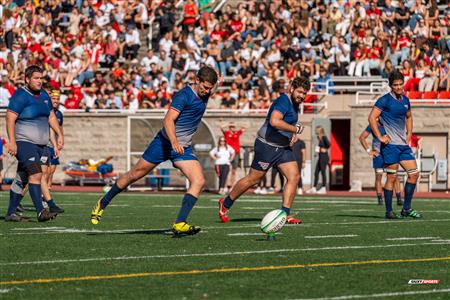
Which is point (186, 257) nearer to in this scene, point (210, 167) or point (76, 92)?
point (210, 167)

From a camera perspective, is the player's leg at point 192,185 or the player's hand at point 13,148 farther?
the player's hand at point 13,148

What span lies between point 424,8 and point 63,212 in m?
17.6

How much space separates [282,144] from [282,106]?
2.00ft

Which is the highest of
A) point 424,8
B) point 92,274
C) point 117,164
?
point 424,8

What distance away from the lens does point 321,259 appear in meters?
11.5

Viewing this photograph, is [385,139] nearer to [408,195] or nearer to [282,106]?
[408,195]

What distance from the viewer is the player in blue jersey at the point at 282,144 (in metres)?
16.0

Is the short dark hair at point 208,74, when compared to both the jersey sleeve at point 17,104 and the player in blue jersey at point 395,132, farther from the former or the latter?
the player in blue jersey at point 395,132

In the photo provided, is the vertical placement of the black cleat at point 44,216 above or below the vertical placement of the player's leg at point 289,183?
below

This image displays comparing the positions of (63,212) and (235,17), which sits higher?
(235,17)

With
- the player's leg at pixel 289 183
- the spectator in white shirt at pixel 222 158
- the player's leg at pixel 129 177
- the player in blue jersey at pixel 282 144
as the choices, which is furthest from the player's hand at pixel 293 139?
the spectator in white shirt at pixel 222 158

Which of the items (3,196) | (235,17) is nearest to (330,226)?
(3,196)

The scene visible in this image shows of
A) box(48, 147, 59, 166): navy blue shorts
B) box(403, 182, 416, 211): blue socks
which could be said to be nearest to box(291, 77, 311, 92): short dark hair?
box(403, 182, 416, 211): blue socks

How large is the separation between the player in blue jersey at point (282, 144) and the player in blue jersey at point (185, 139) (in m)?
2.05
